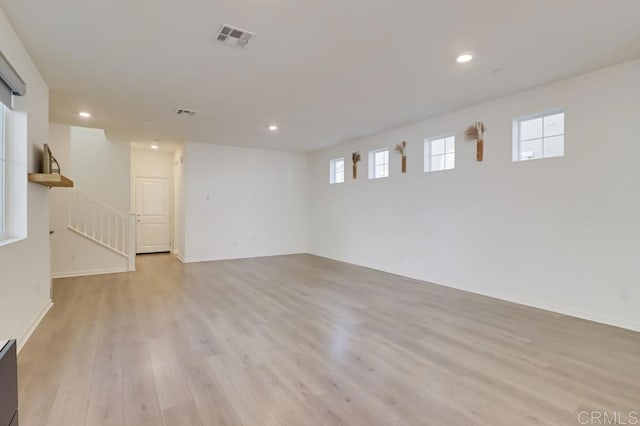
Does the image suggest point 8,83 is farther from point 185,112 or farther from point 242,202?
point 242,202

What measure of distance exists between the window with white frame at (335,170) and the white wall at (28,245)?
5.52 m

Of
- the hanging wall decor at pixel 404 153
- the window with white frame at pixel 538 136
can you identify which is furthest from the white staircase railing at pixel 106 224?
the window with white frame at pixel 538 136

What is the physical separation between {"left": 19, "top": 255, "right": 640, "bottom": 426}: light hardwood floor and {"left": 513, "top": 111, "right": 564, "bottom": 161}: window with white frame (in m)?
1.97

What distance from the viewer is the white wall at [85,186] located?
19.0 ft

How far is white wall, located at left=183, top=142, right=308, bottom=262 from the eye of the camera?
7.30 m

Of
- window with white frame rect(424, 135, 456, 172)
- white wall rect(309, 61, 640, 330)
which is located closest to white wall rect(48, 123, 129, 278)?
white wall rect(309, 61, 640, 330)

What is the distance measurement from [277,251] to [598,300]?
649 cm

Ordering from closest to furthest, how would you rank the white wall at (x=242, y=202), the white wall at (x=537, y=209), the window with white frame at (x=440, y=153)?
1. the white wall at (x=537, y=209)
2. the window with white frame at (x=440, y=153)
3. the white wall at (x=242, y=202)

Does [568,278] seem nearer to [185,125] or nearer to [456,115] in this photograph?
[456,115]

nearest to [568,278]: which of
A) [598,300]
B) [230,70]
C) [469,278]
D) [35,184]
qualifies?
[598,300]

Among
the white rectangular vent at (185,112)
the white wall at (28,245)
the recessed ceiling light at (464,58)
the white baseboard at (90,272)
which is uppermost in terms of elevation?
the recessed ceiling light at (464,58)

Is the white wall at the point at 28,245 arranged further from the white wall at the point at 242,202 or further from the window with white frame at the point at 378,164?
the window with white frame at the point at 378,164

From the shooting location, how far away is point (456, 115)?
496cm

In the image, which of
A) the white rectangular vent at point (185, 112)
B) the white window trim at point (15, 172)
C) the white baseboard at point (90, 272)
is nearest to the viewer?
the white window trim at point (15, 172)
